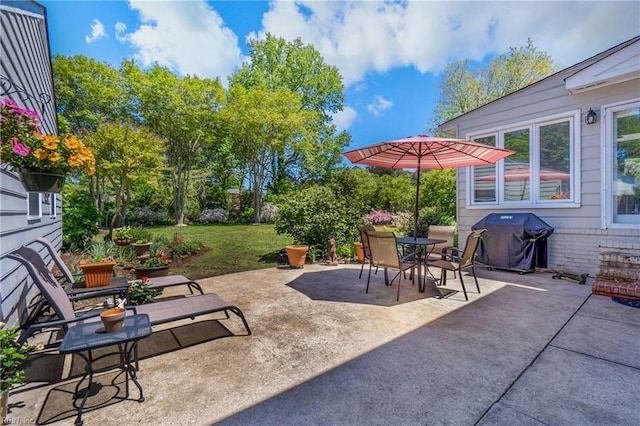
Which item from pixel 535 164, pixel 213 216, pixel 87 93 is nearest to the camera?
pixel 535 164

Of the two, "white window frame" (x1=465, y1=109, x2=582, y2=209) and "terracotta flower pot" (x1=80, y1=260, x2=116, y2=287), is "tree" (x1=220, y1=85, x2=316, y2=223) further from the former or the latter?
"terracotta flower pot" (x1=80, y1=260, x2=116, y2=287)

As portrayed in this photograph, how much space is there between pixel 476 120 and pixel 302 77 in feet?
61.9

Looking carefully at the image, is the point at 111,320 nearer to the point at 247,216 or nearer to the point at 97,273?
the point at 97,273

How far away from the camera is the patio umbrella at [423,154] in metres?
4.51

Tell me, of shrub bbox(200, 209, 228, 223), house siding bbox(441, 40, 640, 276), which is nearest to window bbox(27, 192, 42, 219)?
house siding bbox(441, 40, 640, 276)

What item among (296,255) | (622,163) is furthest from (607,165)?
(296,255)

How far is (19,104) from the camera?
3.18 meters

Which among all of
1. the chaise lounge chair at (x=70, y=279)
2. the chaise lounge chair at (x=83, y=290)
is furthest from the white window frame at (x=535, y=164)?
the chaise lounge chair at (x=83, y=290)

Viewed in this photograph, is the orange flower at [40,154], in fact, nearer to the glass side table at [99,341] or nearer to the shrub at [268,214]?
the glass side table at [99,341]

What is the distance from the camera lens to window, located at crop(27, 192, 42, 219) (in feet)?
12.5

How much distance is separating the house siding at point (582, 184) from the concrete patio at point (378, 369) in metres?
1.59

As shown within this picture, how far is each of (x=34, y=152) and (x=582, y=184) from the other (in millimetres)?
7430

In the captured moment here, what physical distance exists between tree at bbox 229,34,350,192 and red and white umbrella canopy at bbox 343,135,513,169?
1621cm

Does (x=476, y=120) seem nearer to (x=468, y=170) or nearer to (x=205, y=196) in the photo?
(x=468, y=170)
